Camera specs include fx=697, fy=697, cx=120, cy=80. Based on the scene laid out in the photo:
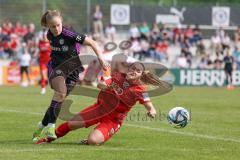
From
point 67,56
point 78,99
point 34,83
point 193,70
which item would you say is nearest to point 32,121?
point 67,56

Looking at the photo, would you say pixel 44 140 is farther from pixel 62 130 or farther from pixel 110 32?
pixel 110 32

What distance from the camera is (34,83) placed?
3709 centimetres

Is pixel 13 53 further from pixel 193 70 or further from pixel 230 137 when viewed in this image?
pixel 230 137

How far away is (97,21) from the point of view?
1532 inches

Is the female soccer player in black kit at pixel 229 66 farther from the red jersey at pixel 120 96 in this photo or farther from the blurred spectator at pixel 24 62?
the red jersey at pixel 120 96

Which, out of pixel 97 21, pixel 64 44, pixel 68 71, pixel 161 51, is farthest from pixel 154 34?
pixel 64 44

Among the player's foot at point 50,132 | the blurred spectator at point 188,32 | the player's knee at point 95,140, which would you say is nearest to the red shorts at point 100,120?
the player's knee at point 95,140

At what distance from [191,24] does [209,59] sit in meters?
2.42

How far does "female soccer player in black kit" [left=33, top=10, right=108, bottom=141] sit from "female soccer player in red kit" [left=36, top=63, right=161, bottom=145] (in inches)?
9.5

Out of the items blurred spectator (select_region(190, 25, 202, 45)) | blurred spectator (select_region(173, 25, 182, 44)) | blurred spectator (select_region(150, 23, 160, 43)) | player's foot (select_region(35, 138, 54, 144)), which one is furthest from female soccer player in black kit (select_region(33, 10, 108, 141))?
blurred spectator (select_region(190, 25, 202, 45))

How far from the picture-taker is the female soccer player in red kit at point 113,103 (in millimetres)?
10930

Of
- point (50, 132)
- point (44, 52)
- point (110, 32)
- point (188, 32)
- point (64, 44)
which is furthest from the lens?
point (188, 32)

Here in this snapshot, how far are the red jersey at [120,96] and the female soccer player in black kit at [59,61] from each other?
503mm

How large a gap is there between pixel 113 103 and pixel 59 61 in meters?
1.20
